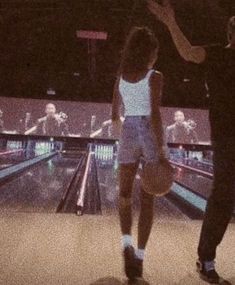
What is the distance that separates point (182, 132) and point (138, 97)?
17.9 meters

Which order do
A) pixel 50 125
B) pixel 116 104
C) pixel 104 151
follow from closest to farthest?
pixel 116 104 → pixel 104 151 → pixel 50 125

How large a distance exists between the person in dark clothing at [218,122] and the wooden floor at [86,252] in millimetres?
201

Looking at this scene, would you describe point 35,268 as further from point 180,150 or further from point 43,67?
point 180,150

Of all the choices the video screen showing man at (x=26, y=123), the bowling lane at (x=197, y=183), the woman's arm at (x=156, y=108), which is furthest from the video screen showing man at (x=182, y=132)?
the woman's arm at (x=156, y=108)

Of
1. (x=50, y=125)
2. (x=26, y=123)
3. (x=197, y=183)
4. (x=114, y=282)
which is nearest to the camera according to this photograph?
(x=114, y=282)

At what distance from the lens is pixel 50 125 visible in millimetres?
20469

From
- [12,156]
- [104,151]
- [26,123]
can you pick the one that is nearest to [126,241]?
[12,156]

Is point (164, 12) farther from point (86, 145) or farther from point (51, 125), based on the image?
point (51, 125)

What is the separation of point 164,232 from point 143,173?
1.22 meters

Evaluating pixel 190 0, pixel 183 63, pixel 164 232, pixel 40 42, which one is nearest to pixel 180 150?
pixel 183 63

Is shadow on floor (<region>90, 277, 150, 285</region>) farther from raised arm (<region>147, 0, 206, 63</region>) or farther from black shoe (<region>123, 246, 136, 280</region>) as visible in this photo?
raised arm (<region>147, 0, 206, 63</region>)

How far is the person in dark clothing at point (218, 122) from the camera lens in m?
2.54

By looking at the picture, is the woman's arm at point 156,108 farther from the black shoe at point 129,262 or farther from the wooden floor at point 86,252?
the wooden floor at point 86,252

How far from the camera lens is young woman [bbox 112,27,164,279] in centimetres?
251
